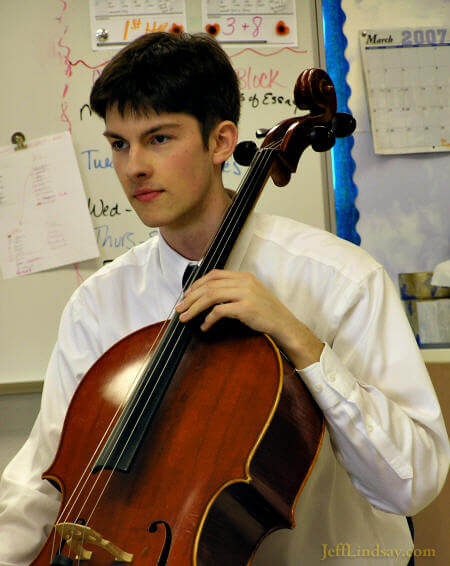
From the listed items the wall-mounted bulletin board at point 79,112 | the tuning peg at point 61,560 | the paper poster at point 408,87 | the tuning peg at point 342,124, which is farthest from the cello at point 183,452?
the paper poster at point 408,87

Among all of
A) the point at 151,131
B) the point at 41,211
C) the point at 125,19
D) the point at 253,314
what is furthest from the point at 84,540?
the point at 125,19

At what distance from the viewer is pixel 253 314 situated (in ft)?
3.04

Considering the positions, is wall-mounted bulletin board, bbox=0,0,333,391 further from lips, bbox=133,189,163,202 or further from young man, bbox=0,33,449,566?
lips, bbox=133,189,163,202

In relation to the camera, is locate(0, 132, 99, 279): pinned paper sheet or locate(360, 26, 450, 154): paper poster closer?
locate(0, 132, 99, 279): pinned paper sheet

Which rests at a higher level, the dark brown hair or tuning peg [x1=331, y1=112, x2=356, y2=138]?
the dark brown hair

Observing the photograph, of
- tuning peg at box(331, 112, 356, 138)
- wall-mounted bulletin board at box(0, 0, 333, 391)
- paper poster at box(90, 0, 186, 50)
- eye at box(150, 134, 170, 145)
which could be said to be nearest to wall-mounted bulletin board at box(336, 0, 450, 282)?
wall-mounted bulletin board at box(0, 0, 333, 391)

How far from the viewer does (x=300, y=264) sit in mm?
1190

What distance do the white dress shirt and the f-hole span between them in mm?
286

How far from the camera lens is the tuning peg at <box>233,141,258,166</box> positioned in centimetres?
129

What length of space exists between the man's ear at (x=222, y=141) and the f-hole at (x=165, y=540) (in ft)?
2.29

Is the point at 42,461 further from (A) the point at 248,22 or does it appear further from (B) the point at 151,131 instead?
(A) the point at 248,22

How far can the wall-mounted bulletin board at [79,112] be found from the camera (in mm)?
1835

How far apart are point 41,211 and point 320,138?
0.94 m

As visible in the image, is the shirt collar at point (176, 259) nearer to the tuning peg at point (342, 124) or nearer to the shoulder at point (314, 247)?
the shoulder at point (314, 247)
